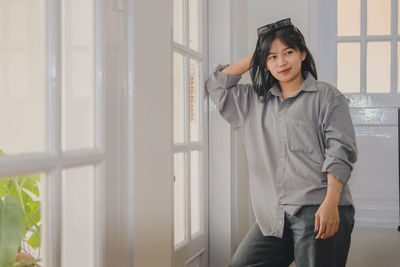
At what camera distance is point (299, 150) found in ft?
5.97

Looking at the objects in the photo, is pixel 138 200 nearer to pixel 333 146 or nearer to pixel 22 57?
pixel 22 57

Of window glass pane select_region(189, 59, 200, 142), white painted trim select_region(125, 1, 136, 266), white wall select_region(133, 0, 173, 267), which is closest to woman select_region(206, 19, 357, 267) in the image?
window glass pane select_region(189, 59, 200, 142)

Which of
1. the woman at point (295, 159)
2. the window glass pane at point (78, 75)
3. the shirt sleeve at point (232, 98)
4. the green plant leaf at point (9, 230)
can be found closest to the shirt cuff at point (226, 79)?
the shirt sleeve at point (232, 98)

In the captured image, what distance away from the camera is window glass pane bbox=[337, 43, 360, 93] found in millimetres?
2648

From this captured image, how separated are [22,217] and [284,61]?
4.28ft

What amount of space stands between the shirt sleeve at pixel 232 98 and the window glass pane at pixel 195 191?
0.27m

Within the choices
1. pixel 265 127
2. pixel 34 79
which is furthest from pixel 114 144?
pixel 265 127

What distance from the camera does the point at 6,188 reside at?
0.87m

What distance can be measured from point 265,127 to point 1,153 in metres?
1.29

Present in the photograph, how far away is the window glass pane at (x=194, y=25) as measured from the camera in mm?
2154

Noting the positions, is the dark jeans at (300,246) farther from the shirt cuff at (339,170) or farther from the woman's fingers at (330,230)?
the shirt cuff at (339,170)

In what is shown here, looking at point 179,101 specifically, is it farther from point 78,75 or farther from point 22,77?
point 22,77

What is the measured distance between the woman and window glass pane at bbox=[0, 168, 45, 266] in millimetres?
1102

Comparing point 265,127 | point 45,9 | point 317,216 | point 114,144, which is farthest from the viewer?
point 265,127
